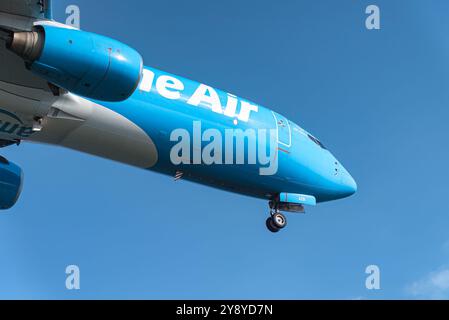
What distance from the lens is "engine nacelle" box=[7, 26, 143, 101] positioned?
1224 centimetres

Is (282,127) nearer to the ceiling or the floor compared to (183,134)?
nearer to the ceiling

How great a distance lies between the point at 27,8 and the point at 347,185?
40.2ft

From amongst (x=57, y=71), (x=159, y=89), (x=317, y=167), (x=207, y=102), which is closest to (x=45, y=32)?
(x=57, y=71)

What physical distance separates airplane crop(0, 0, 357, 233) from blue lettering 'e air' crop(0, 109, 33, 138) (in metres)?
0.04

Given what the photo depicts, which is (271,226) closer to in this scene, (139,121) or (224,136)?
(224,136)

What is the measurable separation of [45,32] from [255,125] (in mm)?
7344

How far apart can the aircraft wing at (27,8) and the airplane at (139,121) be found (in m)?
0.02

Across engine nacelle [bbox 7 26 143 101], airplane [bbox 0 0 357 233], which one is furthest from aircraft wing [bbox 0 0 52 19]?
engine nacelle [bbox 7 26 143 101]

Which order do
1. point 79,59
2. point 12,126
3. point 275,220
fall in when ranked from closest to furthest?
point 79,59 < point 12,126 < point 275,220

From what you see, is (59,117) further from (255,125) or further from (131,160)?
(255,125)

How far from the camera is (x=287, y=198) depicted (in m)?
18.7

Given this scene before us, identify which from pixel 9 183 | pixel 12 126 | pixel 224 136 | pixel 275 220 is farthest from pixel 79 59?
pixel 275 220

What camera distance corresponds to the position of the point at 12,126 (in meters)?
15.0

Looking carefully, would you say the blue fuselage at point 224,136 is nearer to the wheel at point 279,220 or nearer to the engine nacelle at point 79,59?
the wheel at point 279,220
